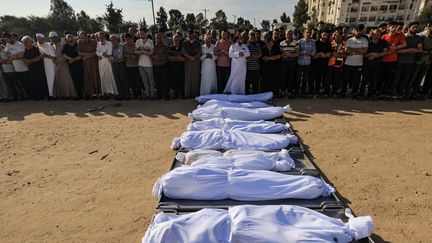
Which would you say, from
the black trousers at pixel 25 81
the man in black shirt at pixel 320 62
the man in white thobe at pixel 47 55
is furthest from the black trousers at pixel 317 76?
the black trousers at pixel 25 81

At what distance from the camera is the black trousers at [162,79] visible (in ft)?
23.9

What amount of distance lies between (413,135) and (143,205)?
4578 mm

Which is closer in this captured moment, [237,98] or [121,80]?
[237,98]

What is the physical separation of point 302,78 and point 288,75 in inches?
13.7

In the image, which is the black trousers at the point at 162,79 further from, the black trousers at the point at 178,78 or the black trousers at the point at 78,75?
the black trousers at the point at 78,75

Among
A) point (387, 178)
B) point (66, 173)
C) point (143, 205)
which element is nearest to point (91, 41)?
point (66, 173)

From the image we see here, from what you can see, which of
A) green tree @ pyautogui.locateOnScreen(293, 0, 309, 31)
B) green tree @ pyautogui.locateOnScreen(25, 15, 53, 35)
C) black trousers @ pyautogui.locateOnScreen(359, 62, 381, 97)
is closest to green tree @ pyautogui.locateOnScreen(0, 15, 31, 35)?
green tree @ pyautogui.locateOnScreen(25, 15, 53, 35)

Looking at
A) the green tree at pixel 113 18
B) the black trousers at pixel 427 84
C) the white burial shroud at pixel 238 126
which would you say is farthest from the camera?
the green tree at pixel 113 18

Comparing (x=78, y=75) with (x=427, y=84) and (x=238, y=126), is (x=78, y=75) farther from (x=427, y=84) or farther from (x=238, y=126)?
(x=427, y=84)

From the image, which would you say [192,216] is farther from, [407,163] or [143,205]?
[407,163]

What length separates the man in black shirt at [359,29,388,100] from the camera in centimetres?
654

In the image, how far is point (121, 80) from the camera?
7.51 m

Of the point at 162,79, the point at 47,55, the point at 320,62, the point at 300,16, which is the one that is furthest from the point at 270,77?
the point at 300,16

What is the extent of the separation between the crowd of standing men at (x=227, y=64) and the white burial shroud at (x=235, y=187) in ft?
14.0
